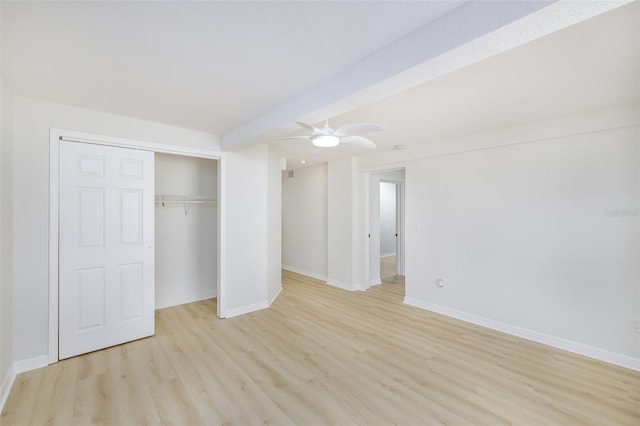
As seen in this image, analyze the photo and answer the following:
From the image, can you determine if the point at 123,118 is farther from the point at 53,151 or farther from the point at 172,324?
the point at 172,324

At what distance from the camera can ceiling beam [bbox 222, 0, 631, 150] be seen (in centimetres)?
118

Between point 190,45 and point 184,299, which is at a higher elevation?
point 190,45

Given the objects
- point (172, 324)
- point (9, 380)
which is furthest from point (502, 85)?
point (9, 380)

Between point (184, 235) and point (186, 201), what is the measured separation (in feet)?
1.82

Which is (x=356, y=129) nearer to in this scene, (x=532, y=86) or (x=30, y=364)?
(x=532, y=86)

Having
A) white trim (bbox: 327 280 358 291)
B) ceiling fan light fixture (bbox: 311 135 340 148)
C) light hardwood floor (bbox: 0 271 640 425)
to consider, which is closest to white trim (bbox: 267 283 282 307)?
light hardwood floor (bbox: 0 271 640 425)

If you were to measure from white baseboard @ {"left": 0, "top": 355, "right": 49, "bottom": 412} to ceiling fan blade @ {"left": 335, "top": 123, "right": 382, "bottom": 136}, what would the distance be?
337 centimetres

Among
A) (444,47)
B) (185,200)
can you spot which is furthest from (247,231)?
(444,47)

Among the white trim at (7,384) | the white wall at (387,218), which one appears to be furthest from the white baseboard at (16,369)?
the white wall at (387,218)

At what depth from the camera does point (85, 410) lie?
79.0 inches

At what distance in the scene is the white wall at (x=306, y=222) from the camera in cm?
590

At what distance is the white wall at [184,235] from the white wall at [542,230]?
3473 millimetres

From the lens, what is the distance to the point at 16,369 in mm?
2430

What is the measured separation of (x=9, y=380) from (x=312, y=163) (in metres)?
4.97
